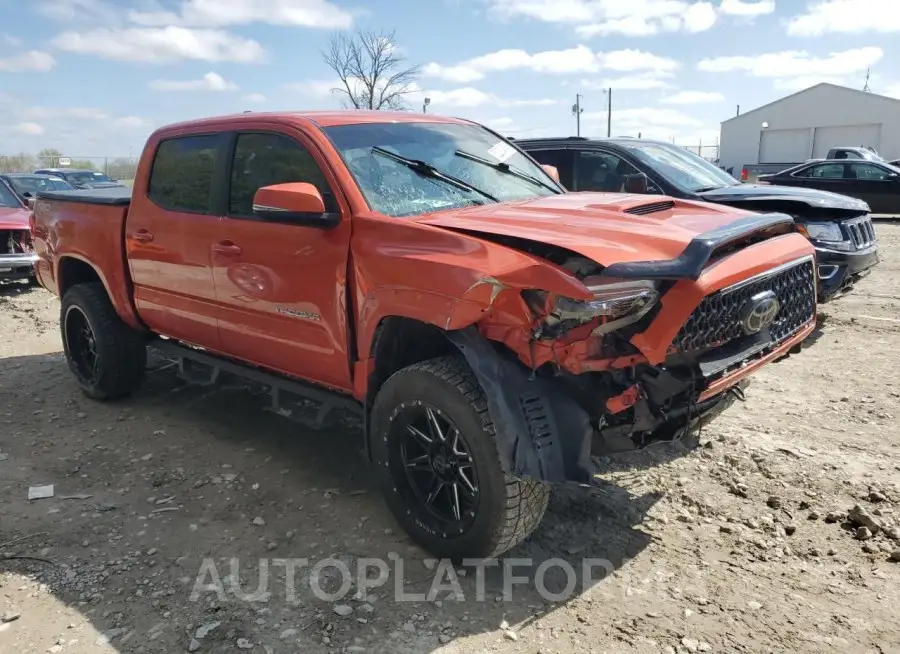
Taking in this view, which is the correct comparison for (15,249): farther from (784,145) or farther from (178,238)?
(784,145)

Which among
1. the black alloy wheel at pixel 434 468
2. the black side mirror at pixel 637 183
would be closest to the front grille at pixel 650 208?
the black alloy wheel at pixel 434 468

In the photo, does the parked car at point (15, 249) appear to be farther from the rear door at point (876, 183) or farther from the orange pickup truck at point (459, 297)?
the rear door at point (876, 183)

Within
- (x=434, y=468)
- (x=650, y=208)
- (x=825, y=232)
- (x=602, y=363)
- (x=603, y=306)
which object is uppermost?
(x=650, y=208)

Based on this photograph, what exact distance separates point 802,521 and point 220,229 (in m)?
3.40

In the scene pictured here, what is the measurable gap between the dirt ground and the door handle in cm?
131

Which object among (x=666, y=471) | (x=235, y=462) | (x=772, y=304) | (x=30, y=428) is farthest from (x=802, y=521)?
(x=30, y=428)

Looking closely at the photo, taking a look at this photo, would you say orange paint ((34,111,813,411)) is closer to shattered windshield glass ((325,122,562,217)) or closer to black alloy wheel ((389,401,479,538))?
shattered windshield glass ((325,122,562,217))

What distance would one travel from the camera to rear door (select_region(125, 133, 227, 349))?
4.26 meters

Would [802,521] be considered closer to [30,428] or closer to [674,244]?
[674,244]

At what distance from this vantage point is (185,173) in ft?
14.9

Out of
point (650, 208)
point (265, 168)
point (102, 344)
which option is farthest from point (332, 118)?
point (102, 344)

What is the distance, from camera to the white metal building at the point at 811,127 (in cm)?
4016

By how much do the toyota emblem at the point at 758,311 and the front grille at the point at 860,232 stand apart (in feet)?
14.0

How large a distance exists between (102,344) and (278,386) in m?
1.97
